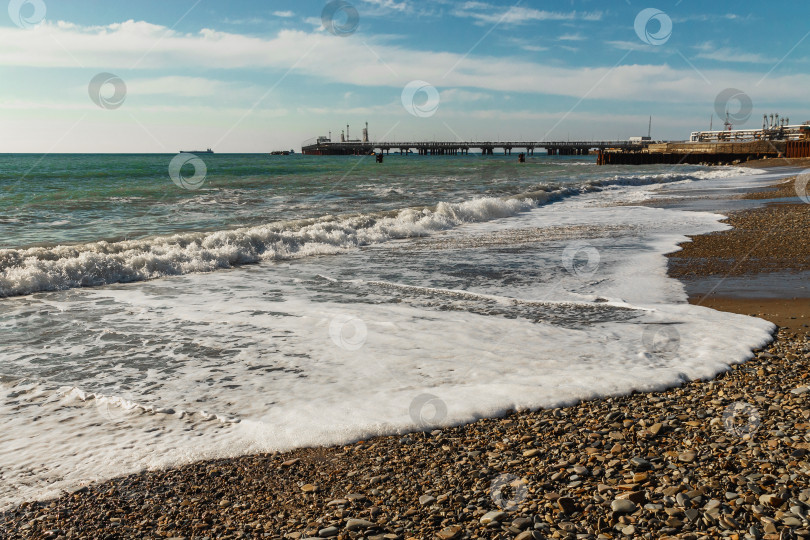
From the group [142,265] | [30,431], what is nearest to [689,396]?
[30,431]

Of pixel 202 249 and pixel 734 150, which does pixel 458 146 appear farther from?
pixel 202 249

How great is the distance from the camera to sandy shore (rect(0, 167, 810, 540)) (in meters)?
3.14

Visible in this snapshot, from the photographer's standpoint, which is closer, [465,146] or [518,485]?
[518,485]

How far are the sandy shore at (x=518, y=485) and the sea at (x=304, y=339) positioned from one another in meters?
0.28

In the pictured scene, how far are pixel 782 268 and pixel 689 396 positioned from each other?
22.8 ft

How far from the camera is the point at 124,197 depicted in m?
30.3

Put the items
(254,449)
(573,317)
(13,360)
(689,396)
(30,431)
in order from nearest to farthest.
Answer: (254,449), (30,431), (689,396), (13,360), (573,317)

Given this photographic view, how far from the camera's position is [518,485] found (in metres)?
3.53

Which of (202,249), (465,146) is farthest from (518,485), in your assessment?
(465,146)

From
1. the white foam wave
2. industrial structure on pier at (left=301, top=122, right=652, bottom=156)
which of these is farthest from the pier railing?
the white foam wave

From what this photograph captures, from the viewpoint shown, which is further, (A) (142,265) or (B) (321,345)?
(A) (142,265)

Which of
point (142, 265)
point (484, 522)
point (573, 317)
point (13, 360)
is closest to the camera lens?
point (484, 522)

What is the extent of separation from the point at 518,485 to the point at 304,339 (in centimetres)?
382

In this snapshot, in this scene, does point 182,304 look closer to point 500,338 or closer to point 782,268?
point 500,338
